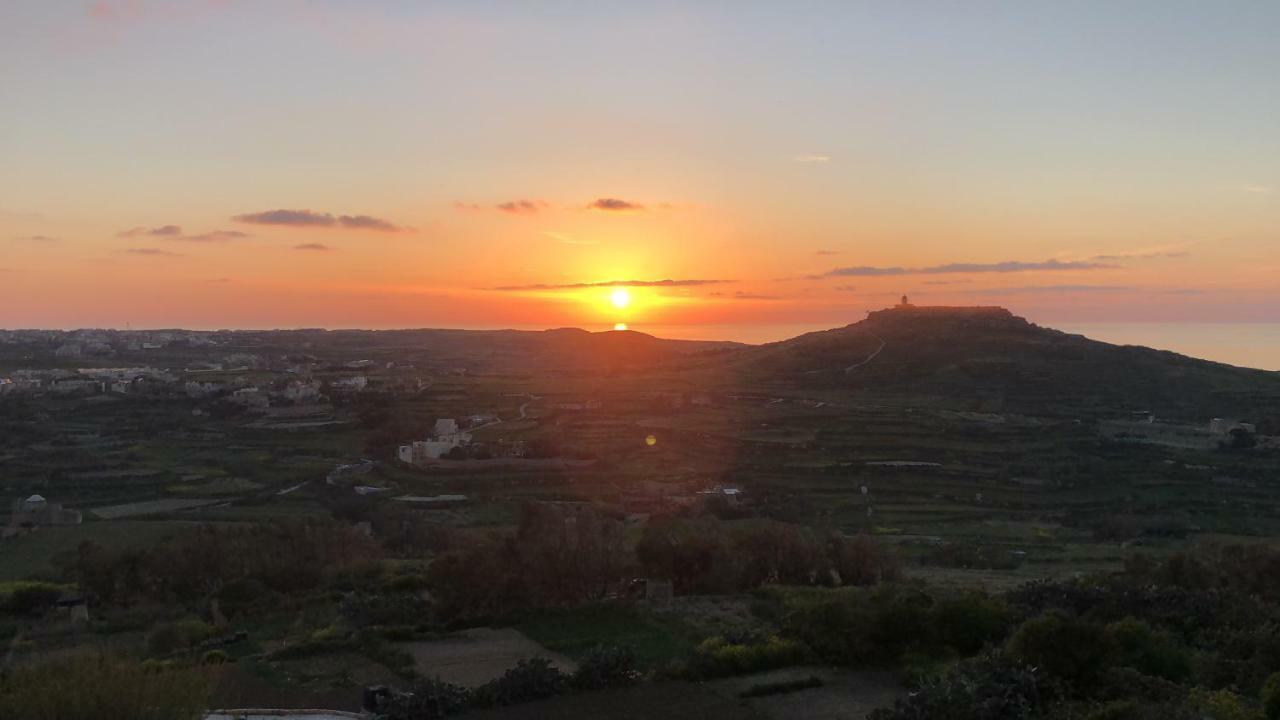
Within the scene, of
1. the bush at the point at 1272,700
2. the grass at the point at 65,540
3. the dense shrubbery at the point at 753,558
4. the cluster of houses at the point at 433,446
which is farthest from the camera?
the cluster of houses at the point at 433,446

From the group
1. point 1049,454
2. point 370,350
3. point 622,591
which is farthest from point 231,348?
point 622,591

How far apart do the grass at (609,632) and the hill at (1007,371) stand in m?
41.9

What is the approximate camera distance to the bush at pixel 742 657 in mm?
11867

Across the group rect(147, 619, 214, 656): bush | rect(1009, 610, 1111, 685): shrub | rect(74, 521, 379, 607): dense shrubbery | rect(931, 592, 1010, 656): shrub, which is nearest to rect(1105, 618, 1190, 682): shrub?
rect(1009, 610, 1111, 685): shrub

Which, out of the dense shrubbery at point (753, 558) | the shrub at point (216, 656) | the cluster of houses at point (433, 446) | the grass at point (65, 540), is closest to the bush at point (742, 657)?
the dense shrubbery at point (753, 558)

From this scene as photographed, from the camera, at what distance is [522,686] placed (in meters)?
11.0

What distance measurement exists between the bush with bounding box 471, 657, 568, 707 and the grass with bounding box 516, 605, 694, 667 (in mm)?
1784

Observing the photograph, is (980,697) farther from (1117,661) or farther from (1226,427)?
(1226,427)

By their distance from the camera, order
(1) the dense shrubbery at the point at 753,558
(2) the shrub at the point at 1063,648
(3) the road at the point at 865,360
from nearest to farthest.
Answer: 1. (2) the shrub at the point at 1063,648
2. (1) the dense shrubbery at the point at 753,558
3. (3) the road at the point at 865,360

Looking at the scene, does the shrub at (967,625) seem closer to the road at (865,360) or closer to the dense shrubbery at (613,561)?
the dense shrubbery at (613,561)

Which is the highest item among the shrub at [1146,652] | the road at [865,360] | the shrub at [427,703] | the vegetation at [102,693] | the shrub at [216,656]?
the road at [865,360]

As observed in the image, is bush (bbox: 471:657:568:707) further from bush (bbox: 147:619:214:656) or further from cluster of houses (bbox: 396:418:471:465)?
cluster of houses (bbox: 396:418:471:465)

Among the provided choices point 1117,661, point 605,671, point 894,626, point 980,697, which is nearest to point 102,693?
point 605,671

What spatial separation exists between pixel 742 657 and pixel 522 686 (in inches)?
115
